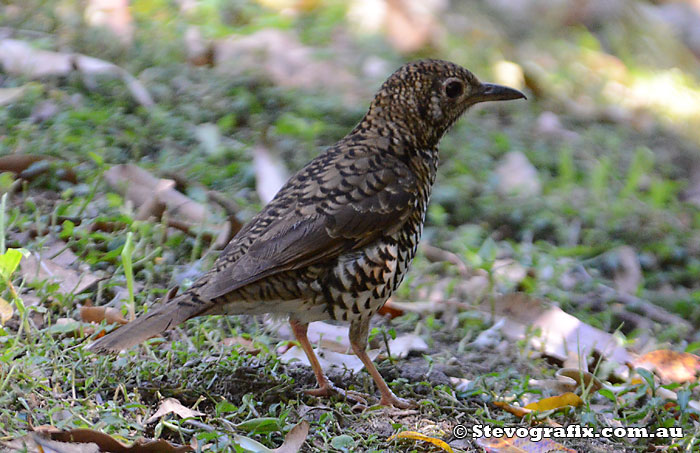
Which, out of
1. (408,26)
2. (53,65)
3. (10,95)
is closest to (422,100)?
(10,95)

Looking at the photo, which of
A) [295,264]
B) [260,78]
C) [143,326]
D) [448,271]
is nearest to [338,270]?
[295,264]

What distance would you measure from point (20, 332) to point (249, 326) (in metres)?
1.24

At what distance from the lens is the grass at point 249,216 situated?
3531 millimetres

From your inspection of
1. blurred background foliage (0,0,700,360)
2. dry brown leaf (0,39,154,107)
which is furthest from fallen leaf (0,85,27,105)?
dry brown leaf (0,39,154,107)

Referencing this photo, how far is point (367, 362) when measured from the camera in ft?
12.8

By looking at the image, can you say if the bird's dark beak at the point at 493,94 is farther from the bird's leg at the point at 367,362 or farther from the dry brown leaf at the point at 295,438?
the dry brown leaf at the point at 295,438

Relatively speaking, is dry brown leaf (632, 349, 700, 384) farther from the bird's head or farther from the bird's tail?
the bird's tail

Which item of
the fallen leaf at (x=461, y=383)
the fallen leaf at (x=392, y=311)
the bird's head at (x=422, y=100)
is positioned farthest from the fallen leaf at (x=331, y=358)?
the bird's head at (x=422, y=100)

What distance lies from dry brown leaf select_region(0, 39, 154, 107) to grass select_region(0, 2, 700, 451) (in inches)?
3.3

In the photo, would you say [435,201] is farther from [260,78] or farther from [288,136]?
[260,78]

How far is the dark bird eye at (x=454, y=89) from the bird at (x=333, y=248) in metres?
0.17

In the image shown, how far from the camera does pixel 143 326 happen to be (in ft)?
11.3

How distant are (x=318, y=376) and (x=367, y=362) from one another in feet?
0.74

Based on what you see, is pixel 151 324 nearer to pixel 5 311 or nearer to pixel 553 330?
pixel 5 311
